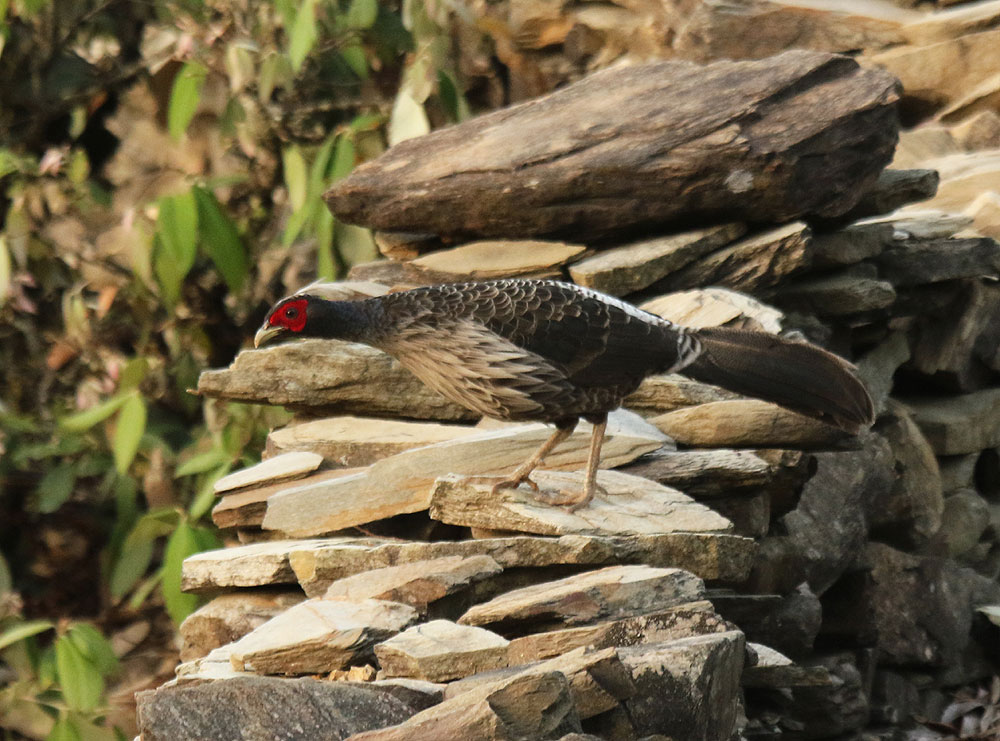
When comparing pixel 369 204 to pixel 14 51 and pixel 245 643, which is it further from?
pixel 14 51

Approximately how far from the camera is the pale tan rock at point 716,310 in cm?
440

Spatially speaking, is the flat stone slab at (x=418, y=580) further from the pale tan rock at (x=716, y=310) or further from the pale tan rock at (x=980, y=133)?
the pale tan rock at (x=980, y=133)

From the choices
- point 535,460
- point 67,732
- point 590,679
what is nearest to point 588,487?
point 535,460

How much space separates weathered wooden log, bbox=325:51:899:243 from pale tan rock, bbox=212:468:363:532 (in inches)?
46.4

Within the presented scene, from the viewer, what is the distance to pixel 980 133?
7031mm

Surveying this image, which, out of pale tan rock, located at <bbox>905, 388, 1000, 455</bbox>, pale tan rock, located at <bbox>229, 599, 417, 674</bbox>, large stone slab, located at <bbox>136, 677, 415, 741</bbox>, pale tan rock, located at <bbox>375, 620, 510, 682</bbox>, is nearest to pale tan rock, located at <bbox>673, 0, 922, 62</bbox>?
pale tan rock, located at <bbox>905, 388, 1000, 455</bbox>

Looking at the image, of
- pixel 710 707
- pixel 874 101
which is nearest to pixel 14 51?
pixel 874 101

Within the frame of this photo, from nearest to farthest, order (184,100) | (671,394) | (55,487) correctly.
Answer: (671,394)
(184,100)
(55,487)

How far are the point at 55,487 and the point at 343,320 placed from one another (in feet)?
13.4

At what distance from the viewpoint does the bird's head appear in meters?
3.81

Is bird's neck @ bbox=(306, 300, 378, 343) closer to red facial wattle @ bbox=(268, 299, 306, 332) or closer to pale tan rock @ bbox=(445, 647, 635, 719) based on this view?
red facial wattle @ bbox=(268, 299, 306, 332)

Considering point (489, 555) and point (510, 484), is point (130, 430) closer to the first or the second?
point (510, 484)

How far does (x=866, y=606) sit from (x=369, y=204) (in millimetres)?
2416

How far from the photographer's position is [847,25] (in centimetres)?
720
